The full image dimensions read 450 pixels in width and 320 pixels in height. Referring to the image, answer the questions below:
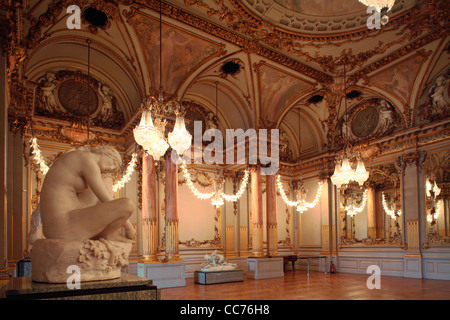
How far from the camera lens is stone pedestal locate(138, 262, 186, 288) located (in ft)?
29.2

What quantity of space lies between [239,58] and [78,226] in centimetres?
876

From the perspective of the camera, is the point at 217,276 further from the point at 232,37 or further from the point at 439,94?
the point at 439,94

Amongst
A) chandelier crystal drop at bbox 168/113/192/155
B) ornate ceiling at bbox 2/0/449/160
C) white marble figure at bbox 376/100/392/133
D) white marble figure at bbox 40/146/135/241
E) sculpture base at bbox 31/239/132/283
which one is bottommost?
sculpture base at bbox 31/239/132/283

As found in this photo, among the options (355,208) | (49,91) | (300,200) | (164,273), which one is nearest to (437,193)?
(355,208)

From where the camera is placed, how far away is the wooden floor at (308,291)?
738 cm

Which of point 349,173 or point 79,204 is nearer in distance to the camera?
point 79,204

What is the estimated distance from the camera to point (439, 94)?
11406mm

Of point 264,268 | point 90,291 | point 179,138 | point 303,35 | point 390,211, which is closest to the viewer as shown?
point 90,291

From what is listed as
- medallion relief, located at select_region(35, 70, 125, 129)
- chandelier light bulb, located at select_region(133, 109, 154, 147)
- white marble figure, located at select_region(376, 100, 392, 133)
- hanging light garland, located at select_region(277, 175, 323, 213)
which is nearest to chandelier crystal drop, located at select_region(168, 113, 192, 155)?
chandelier light bulb, located at select_region(133, 109, 154, 147)

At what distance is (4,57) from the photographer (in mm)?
4852

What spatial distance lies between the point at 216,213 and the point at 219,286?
173 inches

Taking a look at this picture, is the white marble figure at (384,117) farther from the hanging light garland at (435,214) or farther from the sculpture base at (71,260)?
the sculpture base at (71,260)

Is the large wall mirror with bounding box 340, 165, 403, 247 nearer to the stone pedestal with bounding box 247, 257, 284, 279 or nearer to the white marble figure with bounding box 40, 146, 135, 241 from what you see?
the stone pedestal with bounding box 247, 257, 284, 279

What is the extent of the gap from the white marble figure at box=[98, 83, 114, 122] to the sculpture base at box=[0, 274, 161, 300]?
29.3 ft
